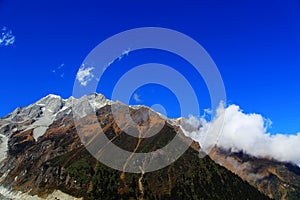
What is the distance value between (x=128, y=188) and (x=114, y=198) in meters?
12.2

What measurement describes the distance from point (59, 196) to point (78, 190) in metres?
10.8

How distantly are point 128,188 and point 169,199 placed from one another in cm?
2357

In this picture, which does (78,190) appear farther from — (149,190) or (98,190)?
(149,190)

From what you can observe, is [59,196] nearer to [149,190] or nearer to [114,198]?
[114,198]

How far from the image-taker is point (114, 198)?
621 feet

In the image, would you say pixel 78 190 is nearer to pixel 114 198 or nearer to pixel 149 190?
pixel 114 198

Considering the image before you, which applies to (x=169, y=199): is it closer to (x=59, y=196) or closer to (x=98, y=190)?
(x=98, y=190)

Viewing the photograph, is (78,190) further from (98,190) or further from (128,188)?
(128,188)

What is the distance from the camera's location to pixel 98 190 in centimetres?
19675

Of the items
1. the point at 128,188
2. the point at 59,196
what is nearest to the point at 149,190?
the point at 128,188

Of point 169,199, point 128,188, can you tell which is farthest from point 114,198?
point 169,199

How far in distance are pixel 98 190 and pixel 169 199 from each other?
39273 mm

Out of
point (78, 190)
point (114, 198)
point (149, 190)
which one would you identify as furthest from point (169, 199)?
point (78, 190)

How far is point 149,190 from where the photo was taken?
7849 inches
